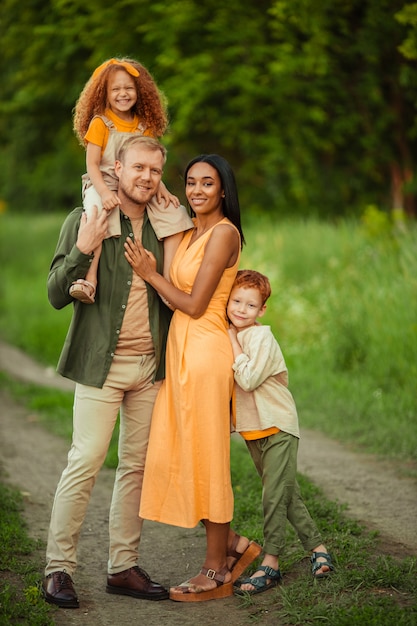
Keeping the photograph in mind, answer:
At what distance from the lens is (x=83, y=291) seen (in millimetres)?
3969

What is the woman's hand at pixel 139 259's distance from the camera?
4.11 meters

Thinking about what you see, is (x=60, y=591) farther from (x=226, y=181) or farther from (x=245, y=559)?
(x=226, y=181)

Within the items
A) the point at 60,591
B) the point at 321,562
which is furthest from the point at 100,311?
the point at 321,562

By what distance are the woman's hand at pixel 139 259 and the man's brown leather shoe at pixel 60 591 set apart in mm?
1456

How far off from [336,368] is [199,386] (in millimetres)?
5041

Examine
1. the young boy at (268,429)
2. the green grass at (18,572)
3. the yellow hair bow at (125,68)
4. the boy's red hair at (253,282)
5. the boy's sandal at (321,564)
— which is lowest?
the green grass at (18,572)

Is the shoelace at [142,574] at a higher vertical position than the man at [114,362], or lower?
lower

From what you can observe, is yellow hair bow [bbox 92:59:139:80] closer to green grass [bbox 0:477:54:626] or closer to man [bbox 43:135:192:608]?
man [bbox 43:135:192:608]

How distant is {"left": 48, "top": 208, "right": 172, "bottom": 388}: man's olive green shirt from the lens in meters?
4.11

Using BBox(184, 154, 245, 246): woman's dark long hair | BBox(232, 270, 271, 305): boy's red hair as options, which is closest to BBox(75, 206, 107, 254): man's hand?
BBox(184, 154, 245, 246): woman's dark long hair

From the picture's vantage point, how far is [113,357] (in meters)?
4.14

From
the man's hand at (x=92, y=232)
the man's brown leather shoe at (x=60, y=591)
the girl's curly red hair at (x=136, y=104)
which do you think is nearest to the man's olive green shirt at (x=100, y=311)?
the man's hand at (x=92, y=232)

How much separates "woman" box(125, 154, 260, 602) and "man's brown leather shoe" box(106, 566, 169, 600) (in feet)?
0.25

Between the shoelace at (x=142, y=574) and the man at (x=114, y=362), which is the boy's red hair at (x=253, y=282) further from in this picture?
the shoelace at (x=142, y=574)
